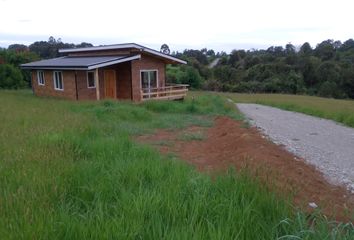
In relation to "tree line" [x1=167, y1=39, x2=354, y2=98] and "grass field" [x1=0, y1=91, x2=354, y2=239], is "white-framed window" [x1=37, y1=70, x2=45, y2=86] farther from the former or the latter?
"tree line" [x1=167, y1=39, x2=354, y2=98]

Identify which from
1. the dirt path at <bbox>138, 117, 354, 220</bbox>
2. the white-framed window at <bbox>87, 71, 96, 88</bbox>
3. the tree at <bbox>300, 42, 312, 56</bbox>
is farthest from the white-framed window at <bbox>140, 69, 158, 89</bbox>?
the tree at <bbox>300, 42, 312, 56</bbox>

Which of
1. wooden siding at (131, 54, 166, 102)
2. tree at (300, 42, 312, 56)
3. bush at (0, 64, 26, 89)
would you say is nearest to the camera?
wooden siding at (131, 54, 166, 102)

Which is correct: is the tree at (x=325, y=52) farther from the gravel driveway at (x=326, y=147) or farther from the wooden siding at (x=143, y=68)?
the gravel driveway at (x=326, y=147)

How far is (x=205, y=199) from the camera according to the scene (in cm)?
386

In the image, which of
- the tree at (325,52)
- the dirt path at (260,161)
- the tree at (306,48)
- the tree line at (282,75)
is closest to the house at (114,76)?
the dirt path at (260,161)

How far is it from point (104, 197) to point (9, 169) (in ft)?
5.36

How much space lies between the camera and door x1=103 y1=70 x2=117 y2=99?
23.8 metres

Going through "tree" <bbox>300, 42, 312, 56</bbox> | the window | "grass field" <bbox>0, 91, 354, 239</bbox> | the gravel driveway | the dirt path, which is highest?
"tree" <bbox>300, 42, 312, 56</bbox>

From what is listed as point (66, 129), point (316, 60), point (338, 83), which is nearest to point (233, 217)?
point (66, 129)

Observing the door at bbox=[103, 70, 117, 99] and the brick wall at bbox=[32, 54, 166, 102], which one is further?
the door at bbox=[103, 70, 117, 99]

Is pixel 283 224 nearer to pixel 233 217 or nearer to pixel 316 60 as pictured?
pixel 233 217

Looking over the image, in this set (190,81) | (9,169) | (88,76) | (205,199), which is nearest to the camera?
(205,199)

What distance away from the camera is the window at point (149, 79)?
2449 cm

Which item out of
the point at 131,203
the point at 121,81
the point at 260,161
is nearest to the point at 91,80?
the point at 121,81
